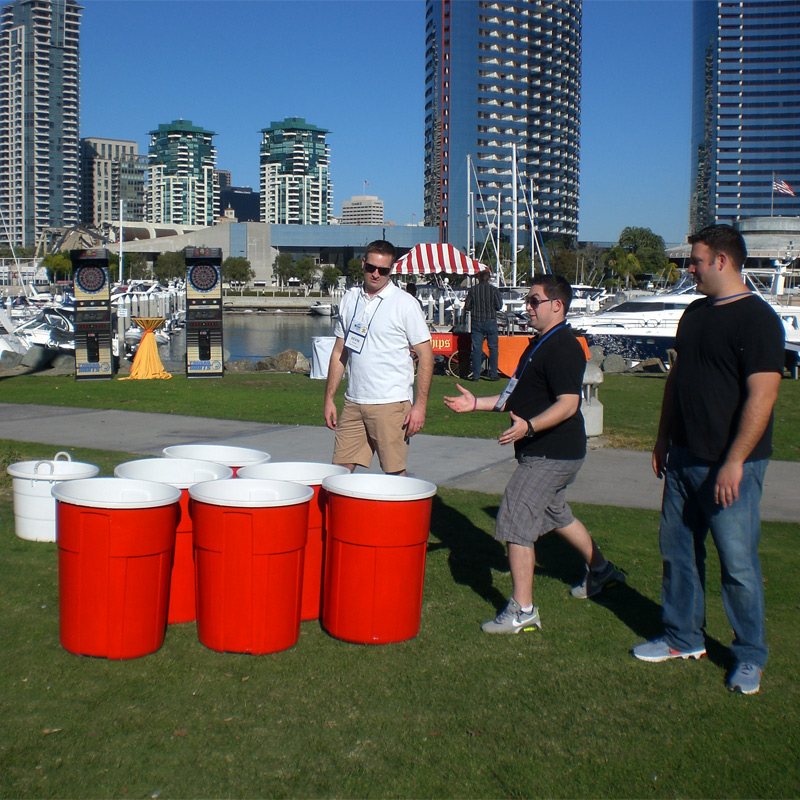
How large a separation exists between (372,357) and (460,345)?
11.5 meters

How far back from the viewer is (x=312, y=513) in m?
4.17

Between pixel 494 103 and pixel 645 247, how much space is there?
5428 cm

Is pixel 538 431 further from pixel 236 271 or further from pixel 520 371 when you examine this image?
pixel 236 271

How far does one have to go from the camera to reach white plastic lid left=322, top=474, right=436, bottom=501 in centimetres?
383

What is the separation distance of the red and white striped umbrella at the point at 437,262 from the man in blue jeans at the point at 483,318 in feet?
14.8

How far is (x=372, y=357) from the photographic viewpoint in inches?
205

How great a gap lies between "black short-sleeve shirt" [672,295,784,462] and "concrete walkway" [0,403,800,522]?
3.29 m

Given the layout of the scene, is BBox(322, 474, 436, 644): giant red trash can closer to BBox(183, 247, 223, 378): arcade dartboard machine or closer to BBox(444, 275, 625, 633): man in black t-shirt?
BBox(444, 275, 625, 633): man in black t-shirt

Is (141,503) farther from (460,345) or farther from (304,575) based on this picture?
(460,345)

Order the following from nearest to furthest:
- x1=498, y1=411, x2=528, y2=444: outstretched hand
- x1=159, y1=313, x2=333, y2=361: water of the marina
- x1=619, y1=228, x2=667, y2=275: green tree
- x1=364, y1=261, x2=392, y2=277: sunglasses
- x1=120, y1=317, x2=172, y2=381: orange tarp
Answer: x1=498, y1=411, x2=528, y2=444: outstretched hand < x1=364, y1=261, x2=392, y2=277: sunglasses < x1=120, y1=317, x2=172, y2=381: orange tarp < x1=159, y1=313, x2=333, y2=361: water of the marina < x1=619, y1=228, x2=667, y2=275: green tree

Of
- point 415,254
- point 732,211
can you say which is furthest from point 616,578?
point 732,211

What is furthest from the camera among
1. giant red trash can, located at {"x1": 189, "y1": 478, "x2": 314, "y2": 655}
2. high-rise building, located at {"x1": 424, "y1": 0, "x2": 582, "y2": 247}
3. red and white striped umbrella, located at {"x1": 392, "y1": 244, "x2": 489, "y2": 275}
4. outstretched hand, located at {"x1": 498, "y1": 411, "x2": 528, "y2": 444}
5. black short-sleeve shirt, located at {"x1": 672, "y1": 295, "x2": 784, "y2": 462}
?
high-rise building, located at {"x1": 424, "y1": 0, "x2": 582, "y2": 247}

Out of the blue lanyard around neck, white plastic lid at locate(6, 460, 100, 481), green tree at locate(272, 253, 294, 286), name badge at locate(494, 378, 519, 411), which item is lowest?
white plastic lid at locate(6, 460, 100, 481)

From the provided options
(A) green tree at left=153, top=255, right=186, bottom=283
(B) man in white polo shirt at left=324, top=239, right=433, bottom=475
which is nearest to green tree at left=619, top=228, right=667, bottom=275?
(A) green tree at left=153, top=255, right=186, bottom=283
